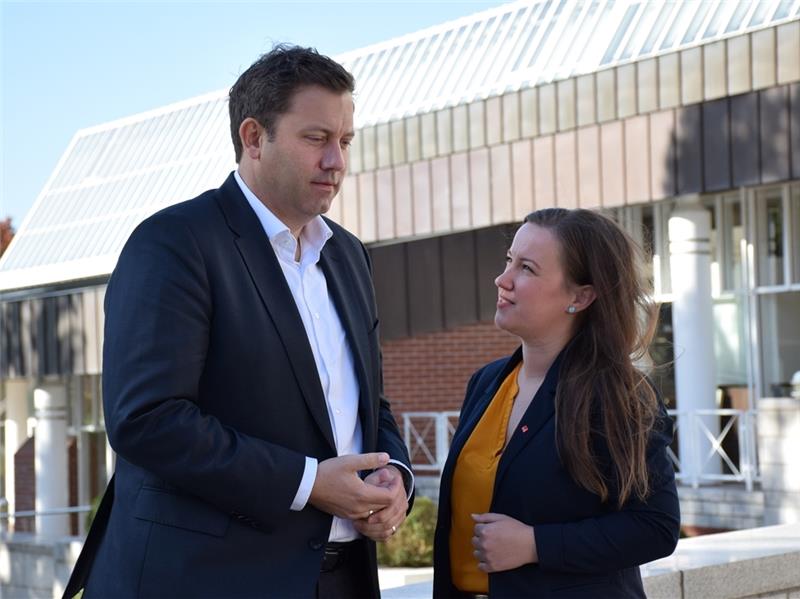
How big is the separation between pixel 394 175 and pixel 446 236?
4.88 ft

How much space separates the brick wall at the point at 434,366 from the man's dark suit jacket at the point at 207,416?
18.6 meters

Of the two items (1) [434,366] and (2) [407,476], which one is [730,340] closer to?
(1) [434,366]

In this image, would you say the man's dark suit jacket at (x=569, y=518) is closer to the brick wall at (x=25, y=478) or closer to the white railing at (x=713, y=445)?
the white railing at (x=713, y=445)

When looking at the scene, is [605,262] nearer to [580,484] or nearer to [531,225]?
[531,225]

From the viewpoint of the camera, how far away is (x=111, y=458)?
26922mm

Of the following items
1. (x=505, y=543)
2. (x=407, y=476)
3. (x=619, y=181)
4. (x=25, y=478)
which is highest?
(x=619, y=181)

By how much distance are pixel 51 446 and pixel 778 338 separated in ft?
53.2

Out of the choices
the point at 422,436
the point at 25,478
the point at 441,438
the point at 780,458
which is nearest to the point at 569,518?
the point at 780,458

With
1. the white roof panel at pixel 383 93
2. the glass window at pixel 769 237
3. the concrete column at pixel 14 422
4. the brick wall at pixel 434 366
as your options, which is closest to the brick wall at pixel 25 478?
the concrete column at pixel 14 422

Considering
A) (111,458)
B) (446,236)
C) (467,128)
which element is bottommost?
(111,458)

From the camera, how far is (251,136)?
3.10 meters

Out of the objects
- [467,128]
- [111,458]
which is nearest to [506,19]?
[467,128]

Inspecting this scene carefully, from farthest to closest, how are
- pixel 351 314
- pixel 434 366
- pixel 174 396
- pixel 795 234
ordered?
pixel 434 366 < pixel 795 234 < pixel 351 314 < pixel 174 396

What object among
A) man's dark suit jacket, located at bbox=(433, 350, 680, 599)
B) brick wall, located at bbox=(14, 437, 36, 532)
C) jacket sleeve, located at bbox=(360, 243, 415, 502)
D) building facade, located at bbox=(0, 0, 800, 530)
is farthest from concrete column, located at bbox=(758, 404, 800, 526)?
brick wall, located at bbox=(14, 437, 36, 532)
